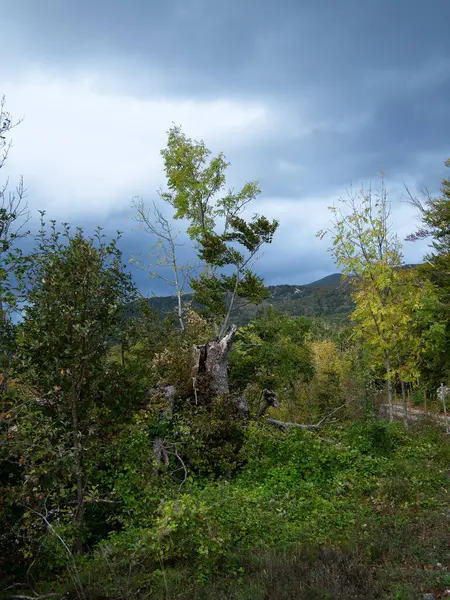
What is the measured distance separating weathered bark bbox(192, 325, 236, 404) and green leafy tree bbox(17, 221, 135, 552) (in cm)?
533

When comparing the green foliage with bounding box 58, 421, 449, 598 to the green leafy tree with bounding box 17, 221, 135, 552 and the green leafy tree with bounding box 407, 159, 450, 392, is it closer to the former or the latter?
the green leafy tree with bounding box 17, 221, 135, 552

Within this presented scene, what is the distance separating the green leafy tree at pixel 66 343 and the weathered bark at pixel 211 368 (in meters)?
5.33

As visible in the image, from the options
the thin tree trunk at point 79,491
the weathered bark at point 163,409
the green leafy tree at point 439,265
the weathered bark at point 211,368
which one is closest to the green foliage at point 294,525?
the thin tree trunk at point 79,491

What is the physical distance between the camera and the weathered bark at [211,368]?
12.9 m

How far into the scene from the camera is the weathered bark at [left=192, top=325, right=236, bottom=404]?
1287 cm

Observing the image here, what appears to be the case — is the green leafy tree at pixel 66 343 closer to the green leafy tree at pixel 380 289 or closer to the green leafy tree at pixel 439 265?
the green leafy tree at pixel 380 289

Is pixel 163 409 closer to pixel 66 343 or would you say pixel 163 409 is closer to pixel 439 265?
pixel 66 343

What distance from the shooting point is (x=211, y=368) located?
43.1ft

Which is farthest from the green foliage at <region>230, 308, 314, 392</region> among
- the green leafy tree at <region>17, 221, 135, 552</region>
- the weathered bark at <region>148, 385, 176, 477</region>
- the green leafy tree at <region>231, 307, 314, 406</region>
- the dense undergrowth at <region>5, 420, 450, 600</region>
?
the green leafy tree at <region>17, 221, 135, 552</region>

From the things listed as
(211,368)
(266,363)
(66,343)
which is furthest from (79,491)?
(266,363)

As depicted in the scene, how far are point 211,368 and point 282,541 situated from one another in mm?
6750

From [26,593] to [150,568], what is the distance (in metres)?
1.82

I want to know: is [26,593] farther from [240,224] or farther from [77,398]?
[240,224]

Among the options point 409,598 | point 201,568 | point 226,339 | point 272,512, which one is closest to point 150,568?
point 201,568
